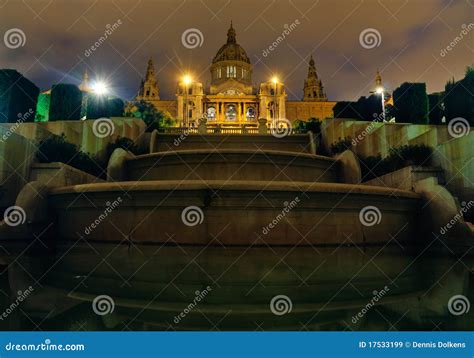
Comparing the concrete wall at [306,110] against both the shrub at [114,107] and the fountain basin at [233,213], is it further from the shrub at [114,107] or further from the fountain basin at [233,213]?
the fountain basin at [233,213]

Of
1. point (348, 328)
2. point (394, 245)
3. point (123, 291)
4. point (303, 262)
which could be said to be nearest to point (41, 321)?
point (123, 291)

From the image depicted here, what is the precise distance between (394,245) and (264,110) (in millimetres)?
72755

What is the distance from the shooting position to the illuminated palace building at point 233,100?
79062mm

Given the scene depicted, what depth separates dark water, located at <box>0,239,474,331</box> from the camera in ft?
11.4

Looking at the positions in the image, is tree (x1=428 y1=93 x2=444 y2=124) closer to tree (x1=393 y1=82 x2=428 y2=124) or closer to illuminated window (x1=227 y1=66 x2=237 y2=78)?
tree (x1=393 y1=82 x2=428 y2=124)

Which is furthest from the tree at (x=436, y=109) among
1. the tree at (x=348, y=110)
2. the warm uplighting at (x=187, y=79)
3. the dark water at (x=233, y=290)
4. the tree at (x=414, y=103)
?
the warm uplighting at (x=187, y=79)

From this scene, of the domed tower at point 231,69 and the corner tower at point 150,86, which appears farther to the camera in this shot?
the corner tower at point 150,86

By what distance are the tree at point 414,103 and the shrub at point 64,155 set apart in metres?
15.6

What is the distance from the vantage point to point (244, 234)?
7.54m

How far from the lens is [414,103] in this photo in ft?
62.3

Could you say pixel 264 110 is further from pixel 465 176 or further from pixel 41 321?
pixel 41 321

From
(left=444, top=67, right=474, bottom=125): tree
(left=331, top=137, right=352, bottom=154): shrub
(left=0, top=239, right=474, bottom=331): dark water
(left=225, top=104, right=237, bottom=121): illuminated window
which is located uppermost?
(left=225, top=104, right=237, bottom=121): illuminated window

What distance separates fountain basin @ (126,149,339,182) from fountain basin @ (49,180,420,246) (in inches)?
131

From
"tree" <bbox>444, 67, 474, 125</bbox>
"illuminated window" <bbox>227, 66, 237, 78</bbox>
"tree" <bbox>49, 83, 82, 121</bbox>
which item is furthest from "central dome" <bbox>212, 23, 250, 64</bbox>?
"tree" <bbox>444, 67, 474, 125</bbox>
